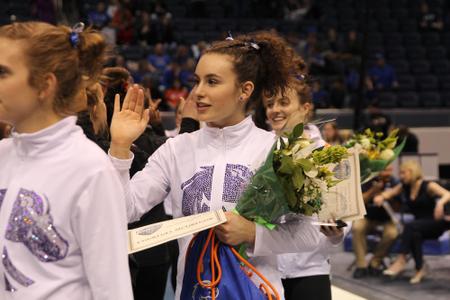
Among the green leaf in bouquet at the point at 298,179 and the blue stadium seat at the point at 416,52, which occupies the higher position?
the green leaf in bouquet at the point at 298,179

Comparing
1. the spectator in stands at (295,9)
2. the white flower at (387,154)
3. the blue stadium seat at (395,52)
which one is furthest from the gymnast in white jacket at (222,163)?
the spectator in stands at (295,9)

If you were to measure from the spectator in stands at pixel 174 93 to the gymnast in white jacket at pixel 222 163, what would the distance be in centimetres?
935

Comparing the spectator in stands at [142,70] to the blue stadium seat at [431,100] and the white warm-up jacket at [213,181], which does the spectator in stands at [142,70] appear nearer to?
the blue stadium seat at [431,100]

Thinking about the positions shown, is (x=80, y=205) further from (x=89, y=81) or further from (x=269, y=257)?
(x=269, y=257)

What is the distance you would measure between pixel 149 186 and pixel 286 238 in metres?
0.47

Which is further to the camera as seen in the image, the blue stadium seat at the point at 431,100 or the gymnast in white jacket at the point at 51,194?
the blue stadium seat at the point at 431,100

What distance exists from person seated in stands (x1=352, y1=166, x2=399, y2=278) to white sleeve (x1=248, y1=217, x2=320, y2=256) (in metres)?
4.35

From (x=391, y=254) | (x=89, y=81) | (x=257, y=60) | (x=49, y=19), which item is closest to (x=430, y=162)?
(x=391, y=254)

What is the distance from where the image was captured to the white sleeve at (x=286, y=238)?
266 cm

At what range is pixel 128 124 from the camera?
8.30 ft

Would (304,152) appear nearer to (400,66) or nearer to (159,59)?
(159,59)

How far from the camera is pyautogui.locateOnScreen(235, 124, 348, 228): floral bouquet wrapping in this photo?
260 cm

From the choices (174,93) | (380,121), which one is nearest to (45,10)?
(174,93)

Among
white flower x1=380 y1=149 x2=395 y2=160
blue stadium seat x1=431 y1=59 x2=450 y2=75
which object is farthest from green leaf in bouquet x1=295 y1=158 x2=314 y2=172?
blue stadium seat x1=431 y1=59 x2=450 y2=75
